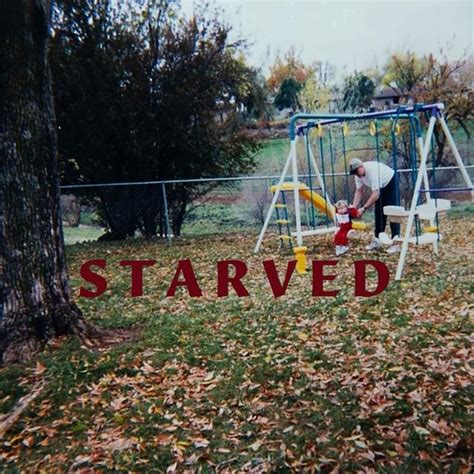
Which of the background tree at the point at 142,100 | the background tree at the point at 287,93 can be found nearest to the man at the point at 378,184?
the background tree at the point at 142,100

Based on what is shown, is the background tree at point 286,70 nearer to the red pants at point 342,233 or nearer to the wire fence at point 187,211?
the wire fence at point 187,211

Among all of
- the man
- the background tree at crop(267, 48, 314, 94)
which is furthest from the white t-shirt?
the background tree at crop(267, 48, 314, 94)

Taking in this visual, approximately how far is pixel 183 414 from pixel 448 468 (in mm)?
1452

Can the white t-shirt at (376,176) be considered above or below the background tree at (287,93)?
below

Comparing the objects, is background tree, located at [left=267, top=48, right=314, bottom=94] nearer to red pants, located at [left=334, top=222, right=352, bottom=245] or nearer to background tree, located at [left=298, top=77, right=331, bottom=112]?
background tree, located at [left=298, top=77, right=331, bottom=112]

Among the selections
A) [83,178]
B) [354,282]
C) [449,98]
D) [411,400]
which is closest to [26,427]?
[411,400]

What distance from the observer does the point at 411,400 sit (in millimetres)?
2611

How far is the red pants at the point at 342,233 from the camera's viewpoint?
639 centimetres

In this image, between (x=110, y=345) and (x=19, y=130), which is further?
(x=110, y=345)

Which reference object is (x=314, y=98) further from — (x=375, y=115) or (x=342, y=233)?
(x=342, y=233)

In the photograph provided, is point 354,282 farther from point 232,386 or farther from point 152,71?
point 152,71

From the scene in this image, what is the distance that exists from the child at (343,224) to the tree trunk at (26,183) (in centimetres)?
410

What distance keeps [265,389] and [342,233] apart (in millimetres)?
3890

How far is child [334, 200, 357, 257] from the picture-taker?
6.39 meters
